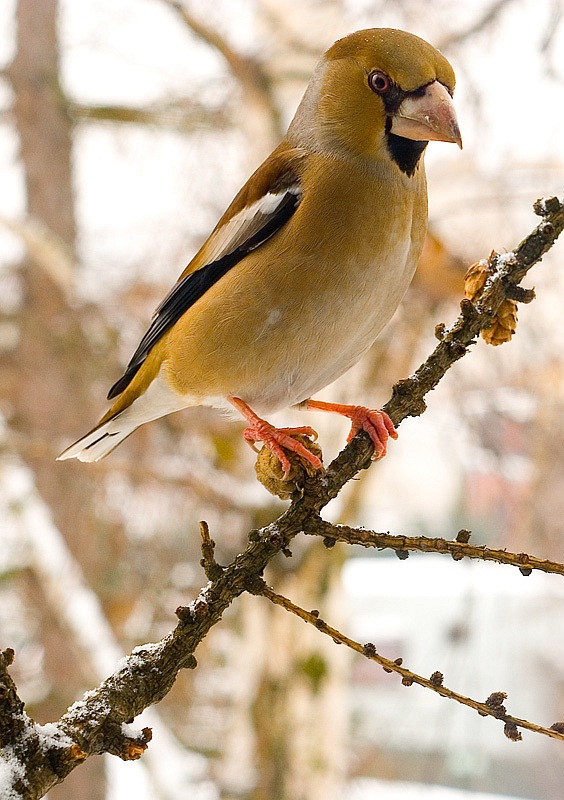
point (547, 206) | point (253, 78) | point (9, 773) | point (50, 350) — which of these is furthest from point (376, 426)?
point (50, 350)

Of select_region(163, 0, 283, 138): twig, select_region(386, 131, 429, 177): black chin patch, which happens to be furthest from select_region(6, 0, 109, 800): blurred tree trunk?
select_region(386, 131, 429, 177): black chin patch

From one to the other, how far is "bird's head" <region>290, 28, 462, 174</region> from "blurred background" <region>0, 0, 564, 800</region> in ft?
2.94

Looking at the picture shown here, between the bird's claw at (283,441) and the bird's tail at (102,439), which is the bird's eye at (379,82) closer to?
the bird's claw at (283,441)

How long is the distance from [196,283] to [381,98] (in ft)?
0.72

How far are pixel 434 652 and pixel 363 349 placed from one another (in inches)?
78.9

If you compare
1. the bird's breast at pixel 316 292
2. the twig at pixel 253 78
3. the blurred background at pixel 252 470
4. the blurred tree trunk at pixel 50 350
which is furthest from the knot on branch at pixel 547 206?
the blurred tree trunk at pixel 50 350

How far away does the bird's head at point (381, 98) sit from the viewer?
51cm

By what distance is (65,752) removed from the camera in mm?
381

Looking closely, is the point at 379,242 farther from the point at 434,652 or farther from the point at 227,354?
the point at 434,652

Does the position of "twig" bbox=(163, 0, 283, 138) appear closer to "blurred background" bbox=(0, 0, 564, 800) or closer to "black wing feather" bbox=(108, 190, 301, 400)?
"blurred background" bbox=(0, 0, 564, 800)

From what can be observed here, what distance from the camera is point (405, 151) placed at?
1.95 feet

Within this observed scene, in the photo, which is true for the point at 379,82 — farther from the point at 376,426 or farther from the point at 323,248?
the point at 376,426

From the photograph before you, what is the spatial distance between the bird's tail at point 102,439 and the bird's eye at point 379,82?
1.18 ft

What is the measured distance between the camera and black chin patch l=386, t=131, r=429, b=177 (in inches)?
23.2
